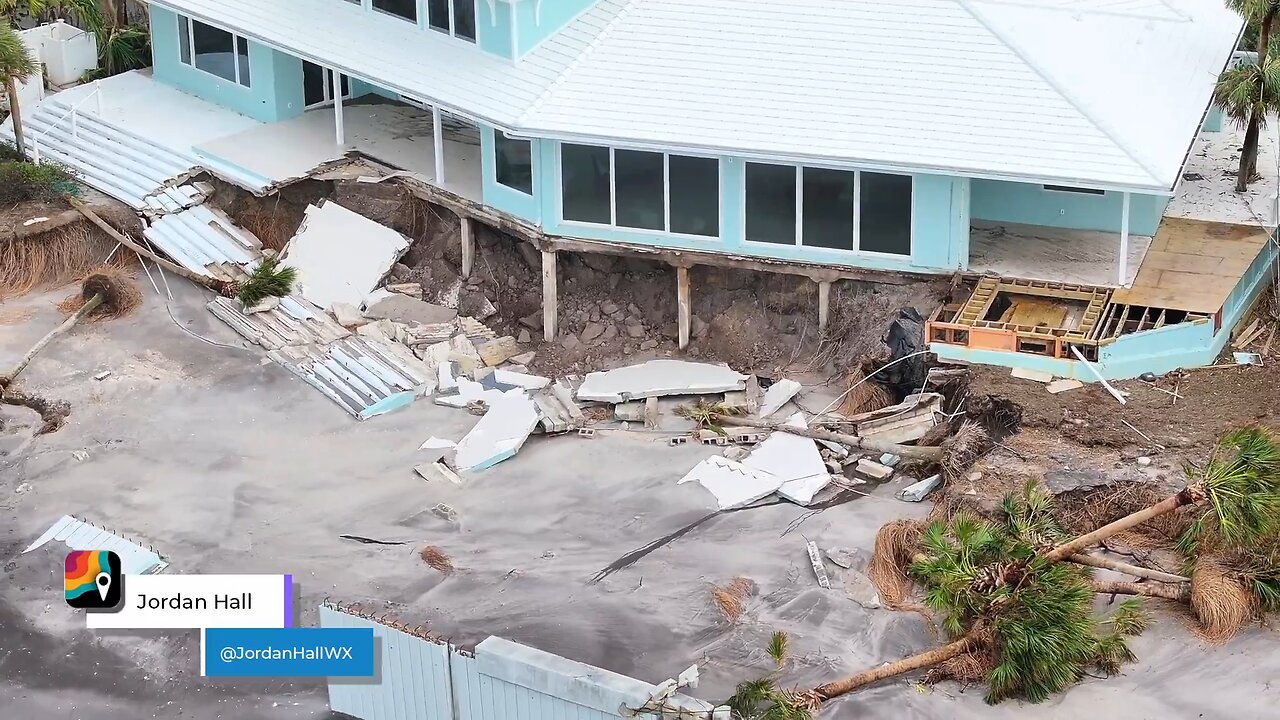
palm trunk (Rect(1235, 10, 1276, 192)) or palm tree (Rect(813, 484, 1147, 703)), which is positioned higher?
palm trunk (Rect(1235, 10, 1276, 192))

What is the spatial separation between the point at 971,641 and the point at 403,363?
1114cm

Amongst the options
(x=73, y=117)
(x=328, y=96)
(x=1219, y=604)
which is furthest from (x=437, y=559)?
(x=73, y=117)

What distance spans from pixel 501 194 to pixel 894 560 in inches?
391

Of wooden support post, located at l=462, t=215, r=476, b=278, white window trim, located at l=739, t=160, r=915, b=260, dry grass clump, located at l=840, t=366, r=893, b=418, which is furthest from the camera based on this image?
wooden support post, located at l=462, t=215, r=476, b=278

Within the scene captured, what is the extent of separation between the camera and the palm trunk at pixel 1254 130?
2880cm

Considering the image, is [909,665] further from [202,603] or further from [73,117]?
[73,117]

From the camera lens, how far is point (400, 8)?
32.0m

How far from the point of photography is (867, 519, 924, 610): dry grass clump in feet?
75.5

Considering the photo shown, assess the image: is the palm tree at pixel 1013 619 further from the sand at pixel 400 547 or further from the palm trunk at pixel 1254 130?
the palm trunk at pixel 1254 130

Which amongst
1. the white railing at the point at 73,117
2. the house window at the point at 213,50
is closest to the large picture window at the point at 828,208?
the house window at the point at 213,50

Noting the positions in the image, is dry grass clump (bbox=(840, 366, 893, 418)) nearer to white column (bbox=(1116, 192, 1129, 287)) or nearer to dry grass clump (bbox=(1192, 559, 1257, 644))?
white column (bbox=(1116, 192, 1129, 287))

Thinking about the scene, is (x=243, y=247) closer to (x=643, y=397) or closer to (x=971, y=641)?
(x=643, y=397)

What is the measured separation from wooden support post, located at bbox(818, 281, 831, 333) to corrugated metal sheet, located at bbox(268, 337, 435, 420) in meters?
5.75

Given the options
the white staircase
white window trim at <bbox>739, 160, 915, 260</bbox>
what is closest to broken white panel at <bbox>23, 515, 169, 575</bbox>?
the white staircase
